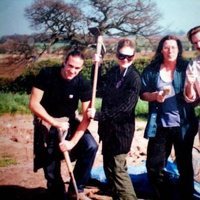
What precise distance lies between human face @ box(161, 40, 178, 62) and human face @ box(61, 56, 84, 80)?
1.49 ft

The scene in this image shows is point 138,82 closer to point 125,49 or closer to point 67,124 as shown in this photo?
point 125,49

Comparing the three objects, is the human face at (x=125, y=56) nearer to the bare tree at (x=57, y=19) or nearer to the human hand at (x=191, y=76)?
the human hand at (x=191, y=76)

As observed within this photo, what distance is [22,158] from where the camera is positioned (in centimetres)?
277

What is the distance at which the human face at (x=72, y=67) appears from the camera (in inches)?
66.4

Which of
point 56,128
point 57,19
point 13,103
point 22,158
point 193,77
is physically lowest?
point 22,158

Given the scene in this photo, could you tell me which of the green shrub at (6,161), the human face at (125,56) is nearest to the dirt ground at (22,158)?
the green shrub at (6,161)

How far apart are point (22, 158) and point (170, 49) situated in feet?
5.65

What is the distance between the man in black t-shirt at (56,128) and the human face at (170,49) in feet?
1.61

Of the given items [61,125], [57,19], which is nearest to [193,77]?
[61,125]

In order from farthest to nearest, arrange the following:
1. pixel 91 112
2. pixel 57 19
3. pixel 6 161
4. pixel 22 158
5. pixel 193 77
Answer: pixel 57 19, pixel 22 158, pixel 6 161, pixel 91 112, pixel 193 77

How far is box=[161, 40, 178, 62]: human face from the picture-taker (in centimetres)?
165

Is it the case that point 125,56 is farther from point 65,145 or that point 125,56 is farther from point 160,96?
point 65,145

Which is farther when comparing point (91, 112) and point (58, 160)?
point (58, 160)

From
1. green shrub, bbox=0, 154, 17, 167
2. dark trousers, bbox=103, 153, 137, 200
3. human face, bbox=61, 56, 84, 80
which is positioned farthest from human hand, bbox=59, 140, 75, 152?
green shrub, bbox=0, 154, 17, 167
